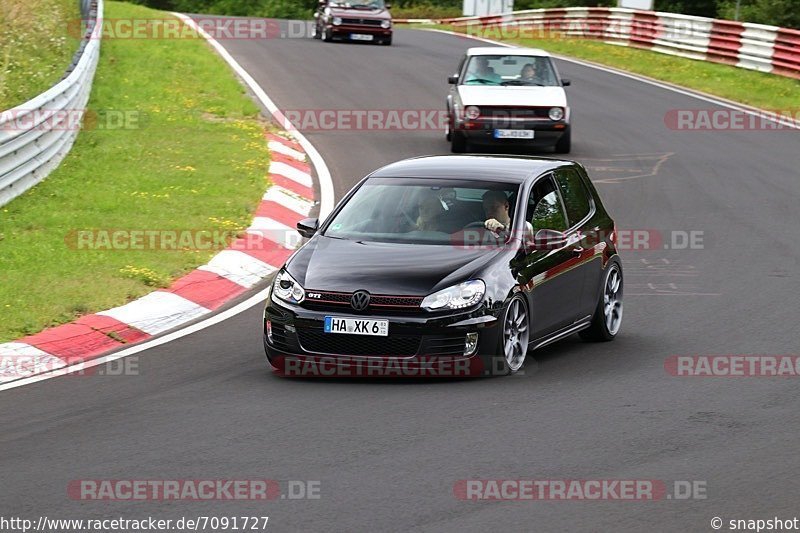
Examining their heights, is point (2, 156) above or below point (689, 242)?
above

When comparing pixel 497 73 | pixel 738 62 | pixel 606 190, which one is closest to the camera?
pixel 606 190

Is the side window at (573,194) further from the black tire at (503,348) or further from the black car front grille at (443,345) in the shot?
the black car front grille at (443,345)

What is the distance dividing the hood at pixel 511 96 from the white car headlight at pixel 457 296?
1236 centimetres

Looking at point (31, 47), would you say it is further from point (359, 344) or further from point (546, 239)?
point (359, 344)

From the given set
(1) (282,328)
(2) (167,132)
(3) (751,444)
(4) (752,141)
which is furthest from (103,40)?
(3) (751,444)

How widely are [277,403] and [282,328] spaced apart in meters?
0.87

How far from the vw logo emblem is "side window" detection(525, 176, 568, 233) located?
5.68 feet

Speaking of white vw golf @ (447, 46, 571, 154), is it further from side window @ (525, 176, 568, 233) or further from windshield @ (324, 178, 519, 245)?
windshield @ (324, 178, 519, 245)

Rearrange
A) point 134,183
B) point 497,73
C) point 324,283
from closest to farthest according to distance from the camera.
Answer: point 324,283
point 134,183
point 497,73

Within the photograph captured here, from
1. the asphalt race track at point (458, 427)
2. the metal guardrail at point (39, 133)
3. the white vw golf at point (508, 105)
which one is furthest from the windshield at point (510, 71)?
the asphalt race track at point (458, 427)

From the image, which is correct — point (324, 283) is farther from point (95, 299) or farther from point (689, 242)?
point (689, 242)

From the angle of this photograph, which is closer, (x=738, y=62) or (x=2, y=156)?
(x=2, y=156)

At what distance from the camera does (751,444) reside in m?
7.93

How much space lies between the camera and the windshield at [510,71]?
2269cm
